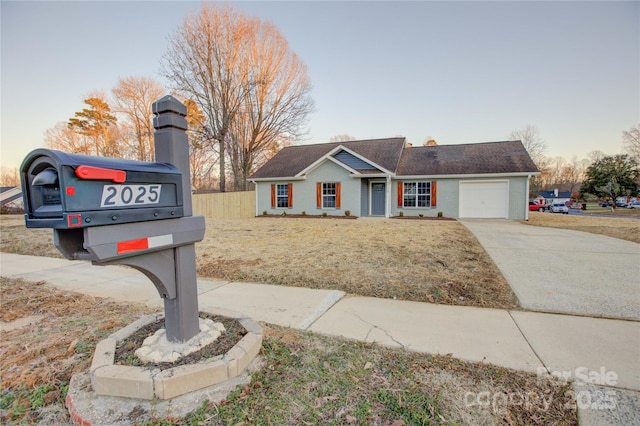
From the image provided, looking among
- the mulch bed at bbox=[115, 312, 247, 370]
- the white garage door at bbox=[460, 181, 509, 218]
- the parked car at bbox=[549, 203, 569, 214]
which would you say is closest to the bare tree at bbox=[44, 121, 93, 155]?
the white garage door at bbox=[460, 181, 509, 218]

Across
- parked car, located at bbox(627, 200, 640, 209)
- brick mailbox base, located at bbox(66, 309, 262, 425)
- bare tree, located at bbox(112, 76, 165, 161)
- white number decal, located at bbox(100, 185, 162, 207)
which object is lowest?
parked car, located at bbox(627, 200, 640, 209)

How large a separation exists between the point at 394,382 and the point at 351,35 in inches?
497

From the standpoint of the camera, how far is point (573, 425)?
1.70 m

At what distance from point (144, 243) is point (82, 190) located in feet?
1.53

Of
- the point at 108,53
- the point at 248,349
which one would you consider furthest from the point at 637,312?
the point at 108,53

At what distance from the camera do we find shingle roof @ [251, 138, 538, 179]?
15289 mm

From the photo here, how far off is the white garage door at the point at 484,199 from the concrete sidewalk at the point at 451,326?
12993 millimetres

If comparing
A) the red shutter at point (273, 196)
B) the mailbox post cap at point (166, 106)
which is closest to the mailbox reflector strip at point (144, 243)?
the mailbox post cap at point (166, 106)

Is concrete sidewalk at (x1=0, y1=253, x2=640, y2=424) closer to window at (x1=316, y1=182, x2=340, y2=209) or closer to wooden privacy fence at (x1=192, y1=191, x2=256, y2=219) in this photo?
window at (x1=316, y1=182, x2=340, y2=209)

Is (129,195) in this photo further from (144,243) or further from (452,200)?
(452,200)

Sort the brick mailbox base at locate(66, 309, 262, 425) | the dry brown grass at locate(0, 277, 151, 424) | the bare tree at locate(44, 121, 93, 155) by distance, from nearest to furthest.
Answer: the brick mailbox base at locate(66, 309, 262, 425) → the dry brown grass at locate(0, 277, 151, 424) → the bare tree at locate(44, 121, 93, 155)

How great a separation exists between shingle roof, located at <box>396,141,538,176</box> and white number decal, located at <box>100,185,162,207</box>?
1544cm

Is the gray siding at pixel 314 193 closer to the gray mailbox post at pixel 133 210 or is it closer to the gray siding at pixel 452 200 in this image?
the gray siding at pixel 452 200

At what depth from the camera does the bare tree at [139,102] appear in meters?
27.2
